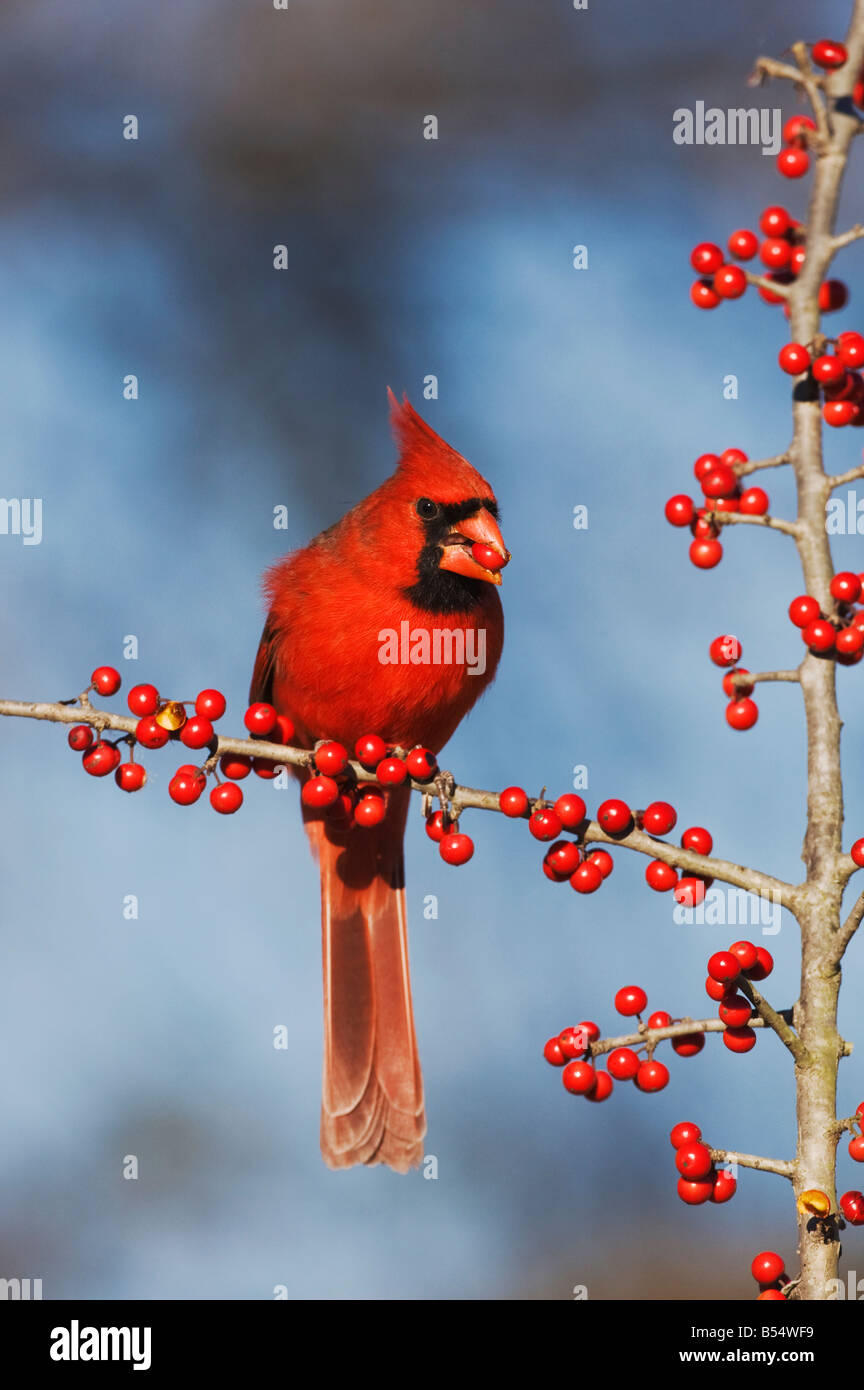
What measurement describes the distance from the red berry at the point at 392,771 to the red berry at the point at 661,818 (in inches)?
16.0

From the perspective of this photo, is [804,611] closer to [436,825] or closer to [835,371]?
[835,371]

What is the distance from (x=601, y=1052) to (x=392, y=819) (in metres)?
1.69

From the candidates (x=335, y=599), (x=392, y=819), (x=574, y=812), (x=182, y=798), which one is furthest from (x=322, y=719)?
(x=574, y=812)

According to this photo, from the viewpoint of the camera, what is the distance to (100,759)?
1.60 meters

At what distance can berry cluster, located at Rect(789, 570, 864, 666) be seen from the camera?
118cm

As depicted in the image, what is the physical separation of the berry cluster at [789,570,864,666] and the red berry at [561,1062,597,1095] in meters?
0.48

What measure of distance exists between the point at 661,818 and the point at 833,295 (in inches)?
22.4

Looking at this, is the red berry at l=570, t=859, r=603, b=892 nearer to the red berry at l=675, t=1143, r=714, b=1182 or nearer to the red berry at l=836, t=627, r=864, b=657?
the red berry at l=675, t=1143, r=714, b=1182

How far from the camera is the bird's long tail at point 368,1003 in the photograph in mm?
2645

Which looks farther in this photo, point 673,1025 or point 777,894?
point 673,1025

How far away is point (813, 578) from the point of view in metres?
1.22

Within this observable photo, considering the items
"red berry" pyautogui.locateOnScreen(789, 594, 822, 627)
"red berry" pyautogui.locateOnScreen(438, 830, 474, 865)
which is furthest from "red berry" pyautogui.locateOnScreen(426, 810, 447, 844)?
"red berry" pyautogui.locateOnScreen(789, 594, 822, 627)

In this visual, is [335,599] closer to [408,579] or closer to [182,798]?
[408,579]

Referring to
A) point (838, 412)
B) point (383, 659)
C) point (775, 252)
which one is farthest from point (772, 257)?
point (383, 659)
